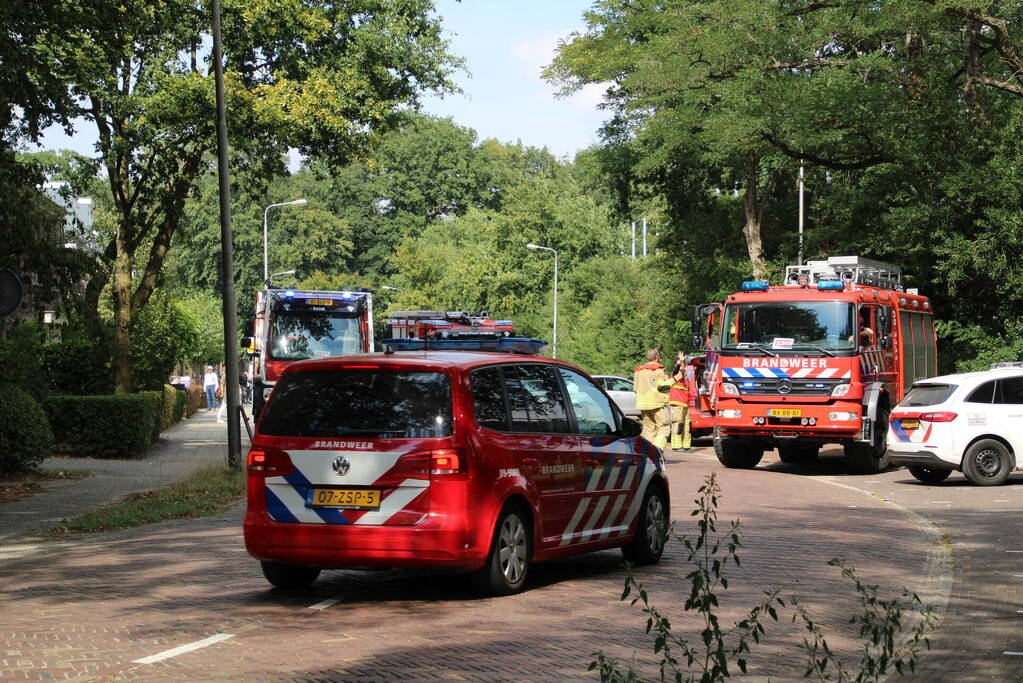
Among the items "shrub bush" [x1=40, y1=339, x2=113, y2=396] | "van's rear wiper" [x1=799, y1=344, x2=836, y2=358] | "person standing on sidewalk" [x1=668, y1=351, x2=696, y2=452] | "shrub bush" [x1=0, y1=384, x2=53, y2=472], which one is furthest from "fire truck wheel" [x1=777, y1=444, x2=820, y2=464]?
"shrub bush" [x1=40, y1=339, x2=113, y2=396]

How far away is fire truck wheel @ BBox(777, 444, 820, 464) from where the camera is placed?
86.1 feet

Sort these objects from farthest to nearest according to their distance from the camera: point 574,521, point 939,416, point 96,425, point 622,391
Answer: point 622,391, point 96,425, point 939,416, point 574,521

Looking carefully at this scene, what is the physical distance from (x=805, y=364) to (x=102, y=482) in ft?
35.5

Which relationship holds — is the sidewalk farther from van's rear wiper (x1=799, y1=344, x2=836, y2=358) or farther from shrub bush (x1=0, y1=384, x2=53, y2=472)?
van's rear wiper (x1=799, y1=344, x2=836, y2=358)

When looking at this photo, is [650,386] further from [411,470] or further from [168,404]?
[168,404]

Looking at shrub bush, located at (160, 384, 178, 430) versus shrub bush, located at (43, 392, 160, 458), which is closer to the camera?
shrub bush, located at (43, 392, 160, 458)

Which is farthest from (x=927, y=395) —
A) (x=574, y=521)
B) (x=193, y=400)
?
(x=193, y=400)

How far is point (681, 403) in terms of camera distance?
27.4m

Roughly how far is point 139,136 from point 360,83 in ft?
16.1

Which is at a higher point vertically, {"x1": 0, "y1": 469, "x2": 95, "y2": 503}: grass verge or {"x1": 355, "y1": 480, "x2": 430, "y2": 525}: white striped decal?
{"x1": 355, "y1": 480, "x2": 430, "y2": 525}: white striped decal

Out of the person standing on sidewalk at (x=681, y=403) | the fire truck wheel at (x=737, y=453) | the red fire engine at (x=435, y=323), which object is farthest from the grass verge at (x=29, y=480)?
the red fire engine at (x=435, y=323)

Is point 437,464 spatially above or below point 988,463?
above

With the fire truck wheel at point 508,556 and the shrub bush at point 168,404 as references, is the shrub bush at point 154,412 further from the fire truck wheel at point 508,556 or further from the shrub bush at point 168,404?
the fire truck wheel at point 508,556

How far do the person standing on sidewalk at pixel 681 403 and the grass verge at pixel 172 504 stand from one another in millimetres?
9247
